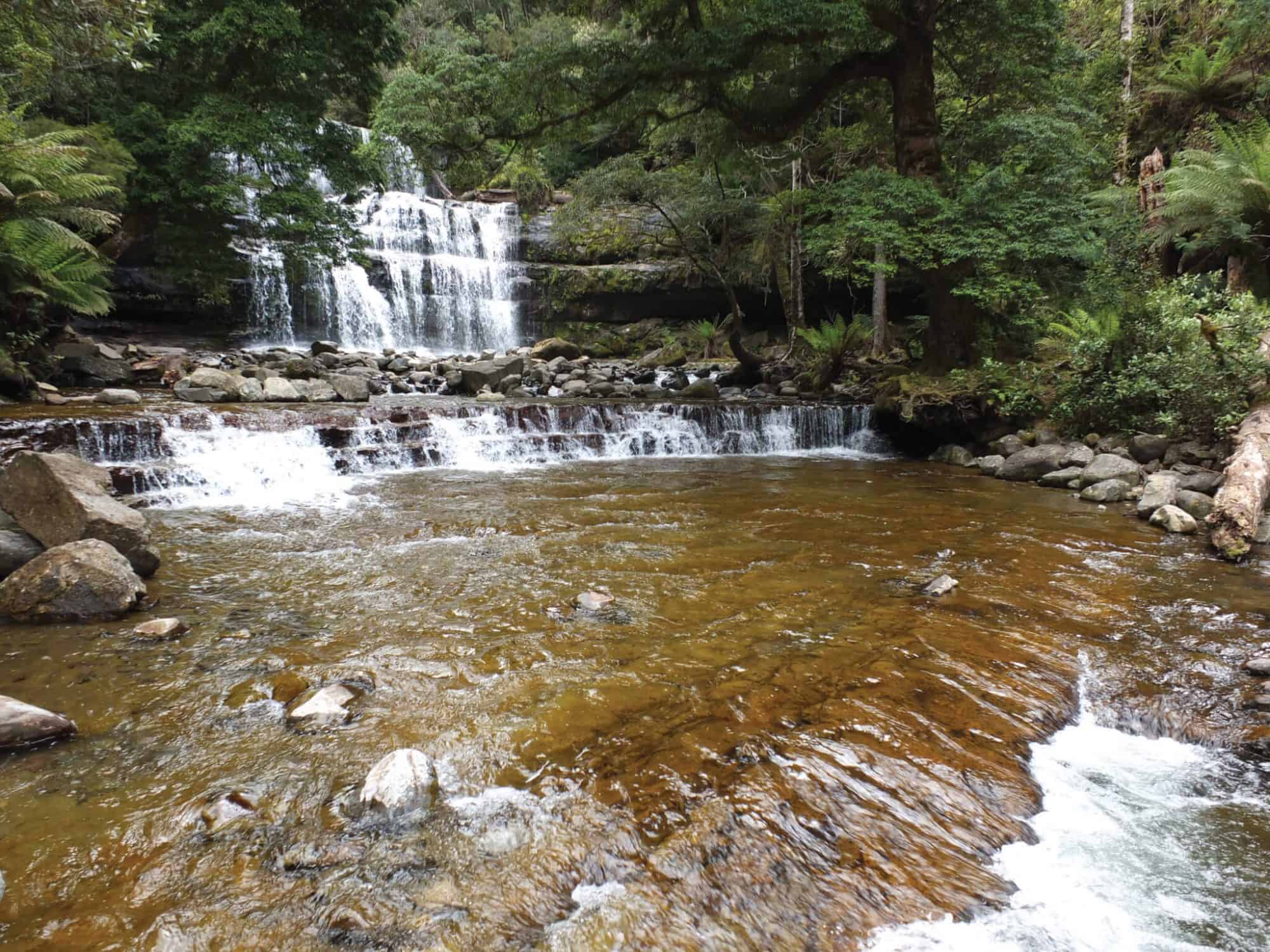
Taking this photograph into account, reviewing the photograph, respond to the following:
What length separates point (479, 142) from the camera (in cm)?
1080

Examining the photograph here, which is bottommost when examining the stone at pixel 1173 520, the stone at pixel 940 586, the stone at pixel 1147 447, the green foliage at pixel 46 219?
the stone at pixel 1173 520

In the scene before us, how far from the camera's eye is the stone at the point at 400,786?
2.16 m

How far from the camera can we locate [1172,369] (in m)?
7.52

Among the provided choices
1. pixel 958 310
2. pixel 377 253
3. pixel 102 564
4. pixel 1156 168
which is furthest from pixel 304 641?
pixel 377 253

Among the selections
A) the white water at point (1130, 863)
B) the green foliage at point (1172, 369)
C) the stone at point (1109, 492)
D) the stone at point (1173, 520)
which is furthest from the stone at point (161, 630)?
the green foliage at point (1172, 369)

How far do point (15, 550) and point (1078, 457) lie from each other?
33.9ft

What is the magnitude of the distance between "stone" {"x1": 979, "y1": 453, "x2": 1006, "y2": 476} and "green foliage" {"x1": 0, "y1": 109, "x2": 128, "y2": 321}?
13.2m

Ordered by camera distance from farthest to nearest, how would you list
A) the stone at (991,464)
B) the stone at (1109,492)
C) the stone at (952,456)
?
the stone at (952,456), the stone at (991,464), the stone at (1109,492)

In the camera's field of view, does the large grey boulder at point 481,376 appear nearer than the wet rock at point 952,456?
No

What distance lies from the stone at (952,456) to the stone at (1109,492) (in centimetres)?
240

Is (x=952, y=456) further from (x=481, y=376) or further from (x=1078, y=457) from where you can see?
(x=481, y=376)

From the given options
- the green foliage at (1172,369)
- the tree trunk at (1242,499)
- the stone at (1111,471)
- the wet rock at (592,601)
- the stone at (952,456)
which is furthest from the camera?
the stone at (952,456)

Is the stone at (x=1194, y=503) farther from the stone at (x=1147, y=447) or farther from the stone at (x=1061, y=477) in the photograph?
the stone at (x=1061, y=477)

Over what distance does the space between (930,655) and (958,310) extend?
344 inches
